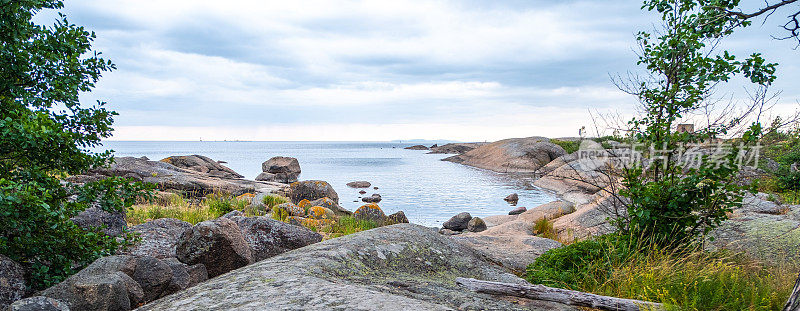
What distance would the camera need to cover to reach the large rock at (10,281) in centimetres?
453

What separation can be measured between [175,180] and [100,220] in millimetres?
13625

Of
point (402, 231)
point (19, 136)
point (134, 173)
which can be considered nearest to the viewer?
point (19, 136)

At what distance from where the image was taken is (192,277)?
5.58m

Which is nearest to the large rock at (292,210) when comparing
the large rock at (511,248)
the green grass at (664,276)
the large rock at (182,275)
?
the large rock at (511,248)

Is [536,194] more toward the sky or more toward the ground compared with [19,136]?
more toward the ground

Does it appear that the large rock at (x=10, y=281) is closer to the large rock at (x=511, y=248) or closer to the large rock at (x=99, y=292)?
the large rock at (x=99, y=292)

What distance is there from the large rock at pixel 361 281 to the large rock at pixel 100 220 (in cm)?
421

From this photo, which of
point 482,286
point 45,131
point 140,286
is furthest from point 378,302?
point 45,131

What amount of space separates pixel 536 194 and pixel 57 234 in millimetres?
29149

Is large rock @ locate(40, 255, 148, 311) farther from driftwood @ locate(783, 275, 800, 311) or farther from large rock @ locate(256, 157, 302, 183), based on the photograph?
large rock @ locate(256, 157, 302, 183)

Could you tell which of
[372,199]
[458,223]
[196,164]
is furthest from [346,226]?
[196,164]

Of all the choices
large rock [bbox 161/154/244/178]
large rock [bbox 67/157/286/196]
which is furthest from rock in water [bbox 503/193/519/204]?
large rock [bbox 161/154/244/178]

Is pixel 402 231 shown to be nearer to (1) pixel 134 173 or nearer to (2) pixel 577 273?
(2) pixel 577 273

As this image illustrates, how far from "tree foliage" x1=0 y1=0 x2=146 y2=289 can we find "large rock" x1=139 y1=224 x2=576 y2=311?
2304 millimetres
